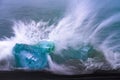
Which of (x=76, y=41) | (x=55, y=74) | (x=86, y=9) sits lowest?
(x=55, y=74)

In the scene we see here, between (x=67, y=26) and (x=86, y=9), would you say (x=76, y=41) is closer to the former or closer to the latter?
(x=67, y=26)

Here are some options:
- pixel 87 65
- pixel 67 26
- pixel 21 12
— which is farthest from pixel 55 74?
pixel 21 12

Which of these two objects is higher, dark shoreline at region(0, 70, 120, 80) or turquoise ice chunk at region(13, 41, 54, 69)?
turquoise ice chunk at region(13, 41, 54, 69)

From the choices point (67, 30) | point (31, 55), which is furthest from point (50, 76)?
point (67, 30)

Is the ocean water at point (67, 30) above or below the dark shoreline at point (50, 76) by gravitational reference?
above

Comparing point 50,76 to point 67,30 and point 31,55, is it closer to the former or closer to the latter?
point 31,55
